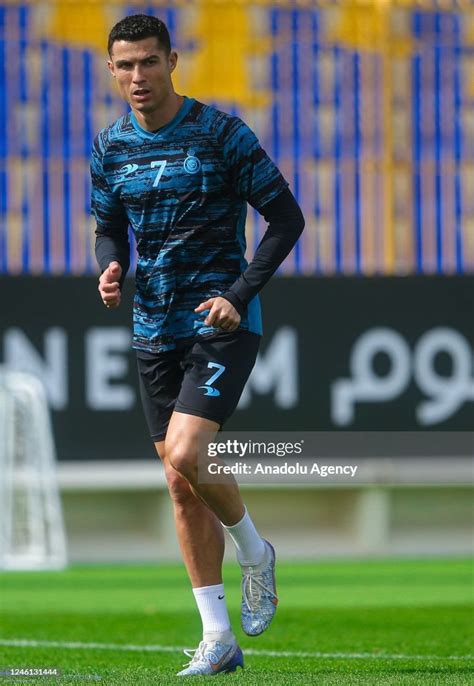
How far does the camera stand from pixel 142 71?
462 cm

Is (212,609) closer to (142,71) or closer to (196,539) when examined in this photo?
(196,539)

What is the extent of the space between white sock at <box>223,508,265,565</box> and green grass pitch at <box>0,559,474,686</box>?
1.20 ft

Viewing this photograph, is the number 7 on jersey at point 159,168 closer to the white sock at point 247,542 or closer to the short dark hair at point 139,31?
the short dark hair at point 139,31

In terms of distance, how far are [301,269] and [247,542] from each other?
7384 mm

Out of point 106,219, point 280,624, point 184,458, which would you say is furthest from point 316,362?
point 184,458

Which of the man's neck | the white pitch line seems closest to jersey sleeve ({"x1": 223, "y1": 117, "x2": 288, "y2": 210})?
the man's neck

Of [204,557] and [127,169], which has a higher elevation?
[127,169]

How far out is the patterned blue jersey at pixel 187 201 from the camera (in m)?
4.73

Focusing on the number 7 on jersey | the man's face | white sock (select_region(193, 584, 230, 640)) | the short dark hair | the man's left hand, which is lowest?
white sock (select_region(193, 584, 230, 640))

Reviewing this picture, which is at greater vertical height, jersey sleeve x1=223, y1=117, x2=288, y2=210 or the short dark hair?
the short dark hair

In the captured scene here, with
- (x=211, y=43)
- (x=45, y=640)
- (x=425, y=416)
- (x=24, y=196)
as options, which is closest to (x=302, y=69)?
(x=211, y=43)

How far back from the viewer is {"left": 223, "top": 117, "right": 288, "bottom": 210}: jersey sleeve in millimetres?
4727

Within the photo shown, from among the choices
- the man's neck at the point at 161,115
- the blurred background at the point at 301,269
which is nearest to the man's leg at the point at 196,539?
the man's neck at the point at 161,115

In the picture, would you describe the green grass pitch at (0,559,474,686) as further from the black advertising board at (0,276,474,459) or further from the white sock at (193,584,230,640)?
the black advertising board at (0,276,474,459)
